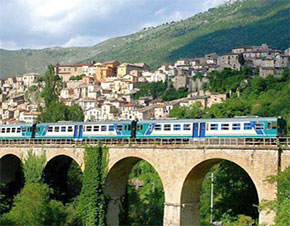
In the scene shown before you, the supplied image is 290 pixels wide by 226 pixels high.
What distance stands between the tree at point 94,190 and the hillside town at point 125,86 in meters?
64.3

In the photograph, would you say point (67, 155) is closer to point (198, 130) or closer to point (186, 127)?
point (186, 127)

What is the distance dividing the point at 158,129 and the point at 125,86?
10170 cm

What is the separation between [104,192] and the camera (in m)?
40.3

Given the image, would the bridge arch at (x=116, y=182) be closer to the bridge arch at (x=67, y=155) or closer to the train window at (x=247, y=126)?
the bridge arch at (x=67, y=155)

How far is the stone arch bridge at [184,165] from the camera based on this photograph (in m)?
31.8

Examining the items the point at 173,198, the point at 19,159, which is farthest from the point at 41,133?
the point at 173,198

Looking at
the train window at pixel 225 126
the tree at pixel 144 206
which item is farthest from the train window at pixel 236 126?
the tree at pixel 144 206

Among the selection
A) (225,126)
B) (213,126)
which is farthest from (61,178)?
(225,126)

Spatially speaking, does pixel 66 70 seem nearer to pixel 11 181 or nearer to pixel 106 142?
pixel 11 181

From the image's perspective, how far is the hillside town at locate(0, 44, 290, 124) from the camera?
114625 millimetres

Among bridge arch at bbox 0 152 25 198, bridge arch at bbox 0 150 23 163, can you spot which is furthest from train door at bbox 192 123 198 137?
bridge arch at bbox 0 152 25 198

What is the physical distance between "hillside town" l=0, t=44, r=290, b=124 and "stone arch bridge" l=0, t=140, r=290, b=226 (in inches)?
2493

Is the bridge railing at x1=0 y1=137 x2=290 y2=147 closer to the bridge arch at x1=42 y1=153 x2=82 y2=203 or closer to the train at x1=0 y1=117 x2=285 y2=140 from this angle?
the train at x1=0 y1=117 x2=285 y2=140

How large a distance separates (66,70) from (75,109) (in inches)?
3527
